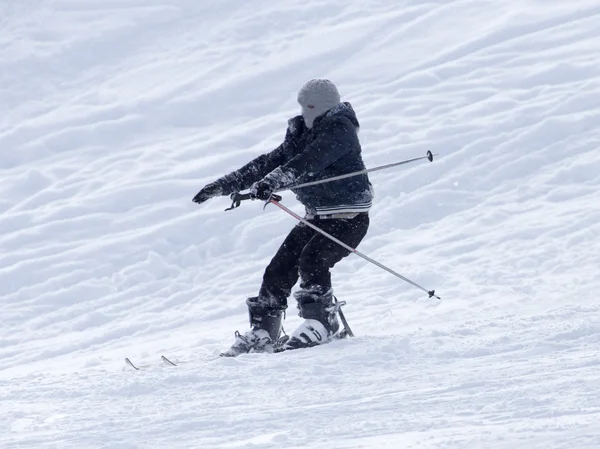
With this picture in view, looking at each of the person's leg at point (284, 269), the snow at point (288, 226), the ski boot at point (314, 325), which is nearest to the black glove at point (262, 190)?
the person's leg at point (284, 269)

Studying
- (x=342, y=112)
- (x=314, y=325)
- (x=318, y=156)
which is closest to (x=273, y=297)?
(x=314, y=325)

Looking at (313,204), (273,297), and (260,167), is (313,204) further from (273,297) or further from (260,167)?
(273,297)

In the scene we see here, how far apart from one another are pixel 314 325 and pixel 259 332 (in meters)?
0.47

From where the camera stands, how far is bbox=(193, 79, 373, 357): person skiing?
5906 mm

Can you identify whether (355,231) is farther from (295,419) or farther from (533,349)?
(295,419)

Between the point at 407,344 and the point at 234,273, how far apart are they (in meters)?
4.38

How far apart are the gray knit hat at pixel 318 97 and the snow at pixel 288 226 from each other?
1.44 meters

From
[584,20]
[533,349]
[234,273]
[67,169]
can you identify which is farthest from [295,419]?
[584,20]

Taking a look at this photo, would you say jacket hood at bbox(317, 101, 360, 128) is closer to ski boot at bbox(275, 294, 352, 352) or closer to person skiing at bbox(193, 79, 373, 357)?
person skiing at bbox(193, 79, 373, 357)

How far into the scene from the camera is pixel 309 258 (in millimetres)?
6070

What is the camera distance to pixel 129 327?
8812 millimetres

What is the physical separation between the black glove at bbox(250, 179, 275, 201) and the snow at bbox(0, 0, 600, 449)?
37.1 inches

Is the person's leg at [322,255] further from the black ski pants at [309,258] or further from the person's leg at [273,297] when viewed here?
the person's leg at [273,297]

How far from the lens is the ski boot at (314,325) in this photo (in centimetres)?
608
